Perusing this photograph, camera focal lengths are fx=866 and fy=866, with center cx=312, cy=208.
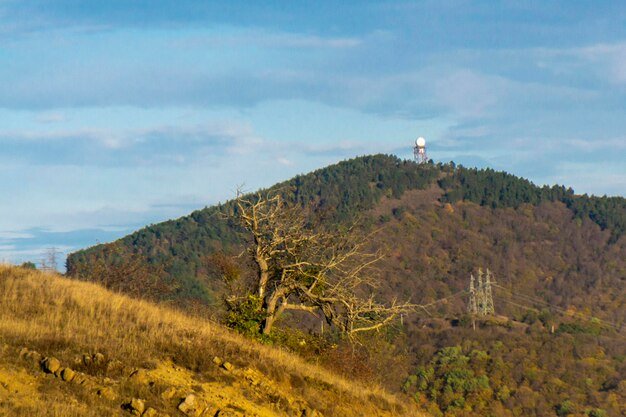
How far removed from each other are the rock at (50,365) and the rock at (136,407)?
1.80 m

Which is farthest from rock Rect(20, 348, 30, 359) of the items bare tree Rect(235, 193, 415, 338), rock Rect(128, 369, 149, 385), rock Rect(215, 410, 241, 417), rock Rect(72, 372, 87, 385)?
bare tree Rect(235, 193, 415, 338)

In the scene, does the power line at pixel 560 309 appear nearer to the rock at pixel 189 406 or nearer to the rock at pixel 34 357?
the rock at pixel 189 406

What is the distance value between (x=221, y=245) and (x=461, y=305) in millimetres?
54931

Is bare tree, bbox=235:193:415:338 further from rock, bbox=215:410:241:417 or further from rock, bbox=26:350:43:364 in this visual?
rock, bbox=26:350:43:364

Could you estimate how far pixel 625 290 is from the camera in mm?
195125

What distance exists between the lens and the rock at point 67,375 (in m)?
16.4

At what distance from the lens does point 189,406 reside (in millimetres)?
16438

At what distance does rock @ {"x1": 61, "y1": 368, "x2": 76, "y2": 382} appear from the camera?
16375 millimetres

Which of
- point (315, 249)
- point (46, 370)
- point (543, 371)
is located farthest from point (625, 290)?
point (46, 370)

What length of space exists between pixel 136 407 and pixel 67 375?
1.66 meters

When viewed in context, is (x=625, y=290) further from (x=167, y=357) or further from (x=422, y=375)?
(x=167, y=357)

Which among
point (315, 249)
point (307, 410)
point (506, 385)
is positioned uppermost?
point (315, 249)

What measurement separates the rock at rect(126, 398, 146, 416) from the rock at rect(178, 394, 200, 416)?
84 cm

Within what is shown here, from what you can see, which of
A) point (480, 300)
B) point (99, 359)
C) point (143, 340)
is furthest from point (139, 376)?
point (480, 300)
